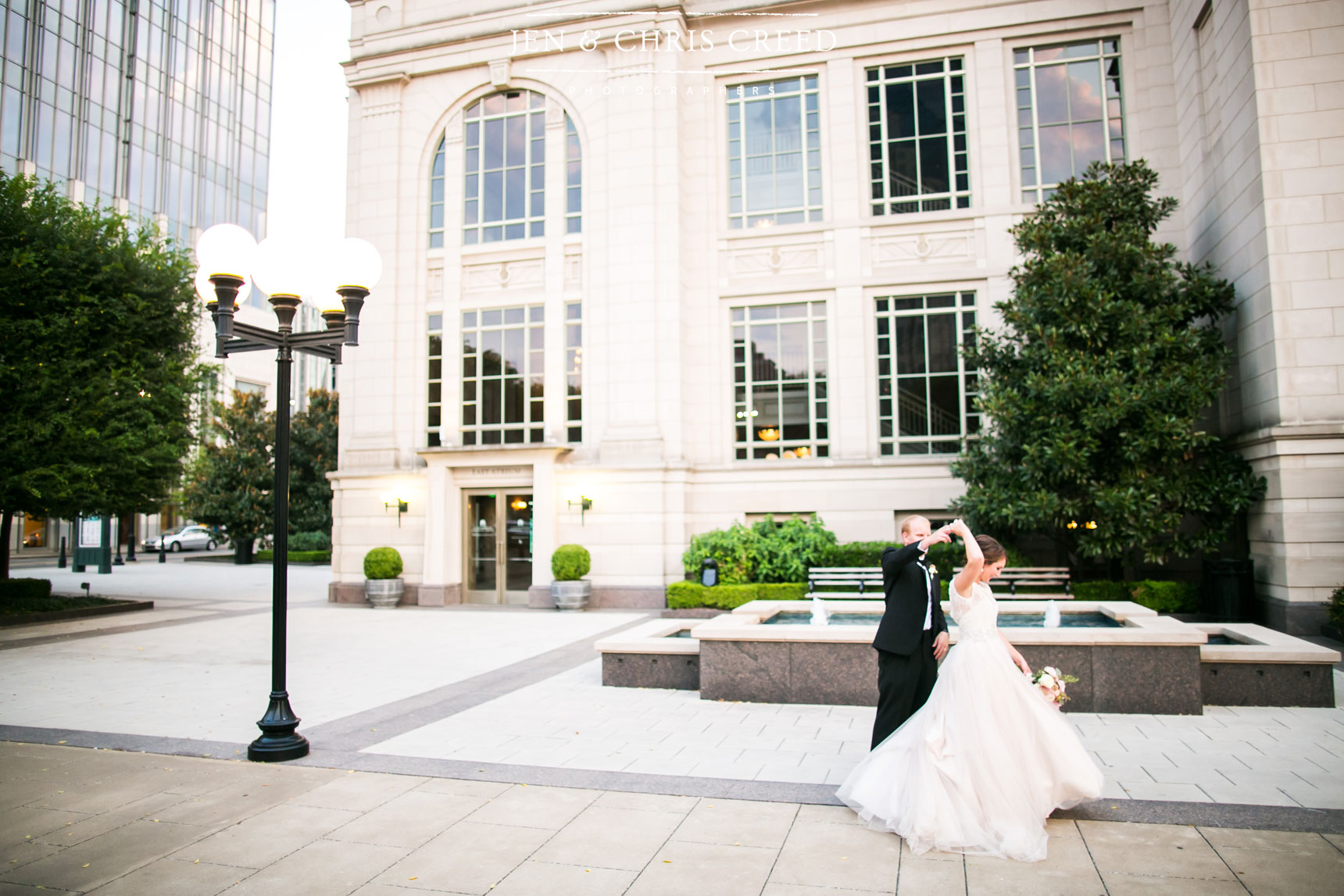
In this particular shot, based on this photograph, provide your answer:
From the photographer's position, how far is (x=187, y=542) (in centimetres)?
4775

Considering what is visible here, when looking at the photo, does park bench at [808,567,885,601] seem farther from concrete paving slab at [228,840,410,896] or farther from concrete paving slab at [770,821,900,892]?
concrete paving slab at [228,840,410,896]

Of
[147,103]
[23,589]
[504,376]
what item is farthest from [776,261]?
[147,103]

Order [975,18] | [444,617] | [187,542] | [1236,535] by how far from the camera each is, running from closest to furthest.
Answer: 1. [1236,535]
2. [444,617]
3. [975,18]
4. [187,542]

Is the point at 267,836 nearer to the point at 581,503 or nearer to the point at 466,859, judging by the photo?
the point at 466,859

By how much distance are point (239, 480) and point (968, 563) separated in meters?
36.2

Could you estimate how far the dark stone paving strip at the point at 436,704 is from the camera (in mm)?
7910

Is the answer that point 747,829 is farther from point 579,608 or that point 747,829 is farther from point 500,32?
point 500,32

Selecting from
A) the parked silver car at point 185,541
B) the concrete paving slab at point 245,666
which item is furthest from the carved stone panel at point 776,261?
the parked silver car at point 185,541

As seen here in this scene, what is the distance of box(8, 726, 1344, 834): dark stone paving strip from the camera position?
5.37 m

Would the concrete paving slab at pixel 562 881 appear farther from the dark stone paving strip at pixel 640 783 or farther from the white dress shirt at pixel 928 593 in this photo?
the white dress shirt at pixel 928 593

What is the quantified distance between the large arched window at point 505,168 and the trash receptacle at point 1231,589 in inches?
630

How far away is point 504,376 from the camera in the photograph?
68.1 ft

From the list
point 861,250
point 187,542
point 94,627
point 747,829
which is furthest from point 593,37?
point 187,542

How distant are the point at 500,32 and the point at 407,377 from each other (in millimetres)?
8900
